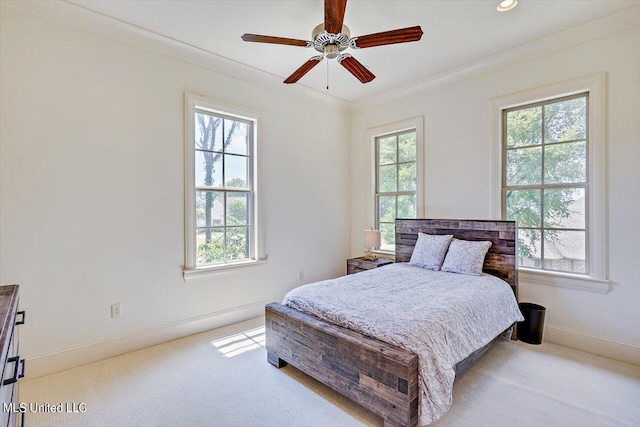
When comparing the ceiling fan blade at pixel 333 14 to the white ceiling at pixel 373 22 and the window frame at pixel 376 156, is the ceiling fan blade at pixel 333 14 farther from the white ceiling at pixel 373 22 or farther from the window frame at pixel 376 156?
the window frame at pixel 376 156

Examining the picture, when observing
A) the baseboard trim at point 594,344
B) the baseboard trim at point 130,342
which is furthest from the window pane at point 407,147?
the baseboard trim at point 130,342

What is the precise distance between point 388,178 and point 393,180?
0.33 feet

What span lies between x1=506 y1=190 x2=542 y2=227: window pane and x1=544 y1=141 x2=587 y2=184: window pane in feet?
0.68

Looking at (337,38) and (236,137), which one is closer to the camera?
(337,38)

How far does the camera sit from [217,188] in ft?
11.5

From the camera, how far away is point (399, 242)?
4.07m

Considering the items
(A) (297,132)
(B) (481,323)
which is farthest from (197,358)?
(A) (297,132)

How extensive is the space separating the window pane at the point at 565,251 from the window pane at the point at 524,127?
98 cm

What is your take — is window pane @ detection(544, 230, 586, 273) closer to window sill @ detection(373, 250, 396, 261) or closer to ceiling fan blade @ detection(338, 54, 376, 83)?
window sill @ detection(373, 250, 396, 261)

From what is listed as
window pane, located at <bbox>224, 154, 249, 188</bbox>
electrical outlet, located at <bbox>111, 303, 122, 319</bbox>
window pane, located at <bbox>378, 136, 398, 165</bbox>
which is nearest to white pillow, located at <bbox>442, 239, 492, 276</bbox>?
window pane, located at <bbox>378, 136, 398, 165</bbox>

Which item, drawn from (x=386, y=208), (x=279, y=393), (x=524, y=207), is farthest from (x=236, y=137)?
(x=524, y=207)

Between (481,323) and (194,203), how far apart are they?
112 inches

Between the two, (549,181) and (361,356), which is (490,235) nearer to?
(549,181)

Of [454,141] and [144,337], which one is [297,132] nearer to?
[454,141]
